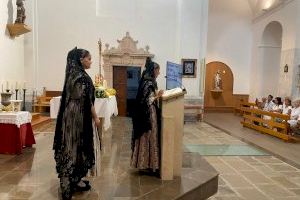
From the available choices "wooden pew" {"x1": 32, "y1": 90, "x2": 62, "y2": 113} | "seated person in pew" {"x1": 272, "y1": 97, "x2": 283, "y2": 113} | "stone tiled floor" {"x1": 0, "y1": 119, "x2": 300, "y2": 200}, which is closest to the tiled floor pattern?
"stone tiled floor" {"x1": 0, "y1": 119, "x2": 300, "y2": 200}

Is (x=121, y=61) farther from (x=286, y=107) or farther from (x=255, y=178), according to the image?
(x=255, y=178)

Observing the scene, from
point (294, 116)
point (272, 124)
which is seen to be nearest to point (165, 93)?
point (272, 124)

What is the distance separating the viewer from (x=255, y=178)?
4.29 metres

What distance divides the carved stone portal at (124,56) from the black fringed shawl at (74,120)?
301 inches

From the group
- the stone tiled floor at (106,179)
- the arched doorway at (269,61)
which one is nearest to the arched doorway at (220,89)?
the arched doorway at (269,61)

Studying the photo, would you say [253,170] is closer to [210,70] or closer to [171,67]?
[171,67]

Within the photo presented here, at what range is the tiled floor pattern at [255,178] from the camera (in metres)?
3.67

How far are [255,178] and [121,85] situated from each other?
7095mm

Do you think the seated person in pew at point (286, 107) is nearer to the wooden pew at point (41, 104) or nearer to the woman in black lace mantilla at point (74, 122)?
the woman in black lace mantilla at point (74, 122)

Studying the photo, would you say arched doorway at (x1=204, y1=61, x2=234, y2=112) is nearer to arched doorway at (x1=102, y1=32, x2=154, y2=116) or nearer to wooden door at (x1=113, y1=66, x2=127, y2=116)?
arched doorway at (x1=102, y1=32, x2=154, y2=116)

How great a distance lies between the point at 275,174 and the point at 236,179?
761 millimetres

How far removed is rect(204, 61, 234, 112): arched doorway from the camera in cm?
1300

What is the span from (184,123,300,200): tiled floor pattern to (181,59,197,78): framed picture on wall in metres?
5.51

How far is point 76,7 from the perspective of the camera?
1025 centimetres
